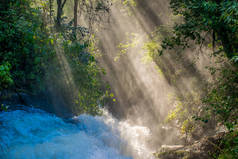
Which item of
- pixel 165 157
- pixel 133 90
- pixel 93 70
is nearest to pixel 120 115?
pixel 133 90

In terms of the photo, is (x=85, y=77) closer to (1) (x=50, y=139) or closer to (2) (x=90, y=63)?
(2) (x=90, y=63)

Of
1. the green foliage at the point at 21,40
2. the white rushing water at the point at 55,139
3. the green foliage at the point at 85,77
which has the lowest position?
the white rushing water at the point at 55,139

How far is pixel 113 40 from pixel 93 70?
13.0m

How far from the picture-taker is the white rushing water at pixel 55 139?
209 inches

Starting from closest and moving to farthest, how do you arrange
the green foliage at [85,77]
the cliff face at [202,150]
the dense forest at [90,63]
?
the dense forest at [90,63] → the cliff face at [202,150] → the green foliage at [85,77]

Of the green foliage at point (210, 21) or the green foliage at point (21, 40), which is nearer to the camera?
the green foliage at point (210, 21)

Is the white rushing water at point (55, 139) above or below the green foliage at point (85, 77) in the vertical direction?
below

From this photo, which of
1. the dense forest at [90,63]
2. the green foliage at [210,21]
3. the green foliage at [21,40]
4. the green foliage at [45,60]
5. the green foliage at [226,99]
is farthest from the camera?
the green foliage at [45,60]

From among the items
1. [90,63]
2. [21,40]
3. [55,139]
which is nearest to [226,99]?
[90,63]

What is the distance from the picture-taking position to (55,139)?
627 centimetres

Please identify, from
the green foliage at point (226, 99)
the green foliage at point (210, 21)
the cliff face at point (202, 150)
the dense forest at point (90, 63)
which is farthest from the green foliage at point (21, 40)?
the cliff face at point (202, 150)

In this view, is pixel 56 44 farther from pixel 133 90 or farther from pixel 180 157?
pixel 133 90

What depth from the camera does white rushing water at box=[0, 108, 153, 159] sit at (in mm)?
5309

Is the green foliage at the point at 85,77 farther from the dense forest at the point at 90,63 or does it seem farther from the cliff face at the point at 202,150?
the cliff face at the point at 202,150
